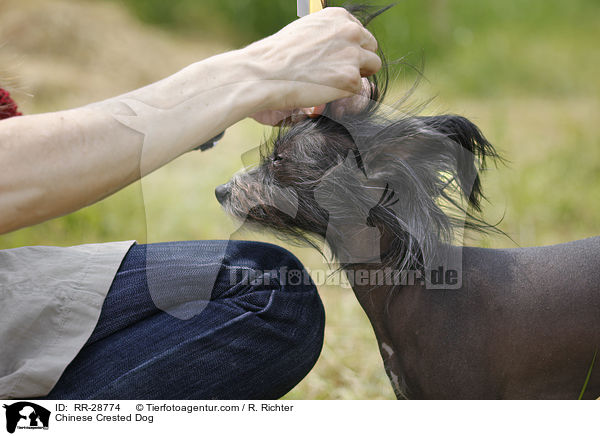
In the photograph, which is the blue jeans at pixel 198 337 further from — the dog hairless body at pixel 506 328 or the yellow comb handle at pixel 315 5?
the yellow comb handle at pixel 315 5

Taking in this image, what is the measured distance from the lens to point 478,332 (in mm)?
894

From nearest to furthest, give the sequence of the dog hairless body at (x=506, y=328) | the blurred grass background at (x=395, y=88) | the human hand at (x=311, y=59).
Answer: the human hand at (x=311, y=59)
the dog hairless body at (x=506, y=328)
the blurred grass background at (x=395, y=88)

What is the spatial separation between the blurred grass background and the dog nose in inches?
1.1

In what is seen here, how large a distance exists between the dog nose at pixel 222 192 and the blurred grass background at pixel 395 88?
0.03 m

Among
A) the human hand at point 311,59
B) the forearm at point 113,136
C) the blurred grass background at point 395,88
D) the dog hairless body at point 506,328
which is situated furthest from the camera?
the blurred grass background at point 395,88

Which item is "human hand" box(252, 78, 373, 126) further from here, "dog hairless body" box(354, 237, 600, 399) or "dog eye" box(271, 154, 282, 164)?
"dog hairless body" box(354, 237, 600, 399)

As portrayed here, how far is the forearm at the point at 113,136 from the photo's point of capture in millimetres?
651

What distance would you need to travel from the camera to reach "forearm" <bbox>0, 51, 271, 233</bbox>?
651 mm

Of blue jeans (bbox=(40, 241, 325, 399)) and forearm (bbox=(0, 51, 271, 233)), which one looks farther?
blue jeans (bbox=(40, 241, 325, 399))

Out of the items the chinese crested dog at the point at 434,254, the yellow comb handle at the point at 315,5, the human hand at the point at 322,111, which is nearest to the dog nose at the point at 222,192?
the chinese crested dog at the point at 434,254
